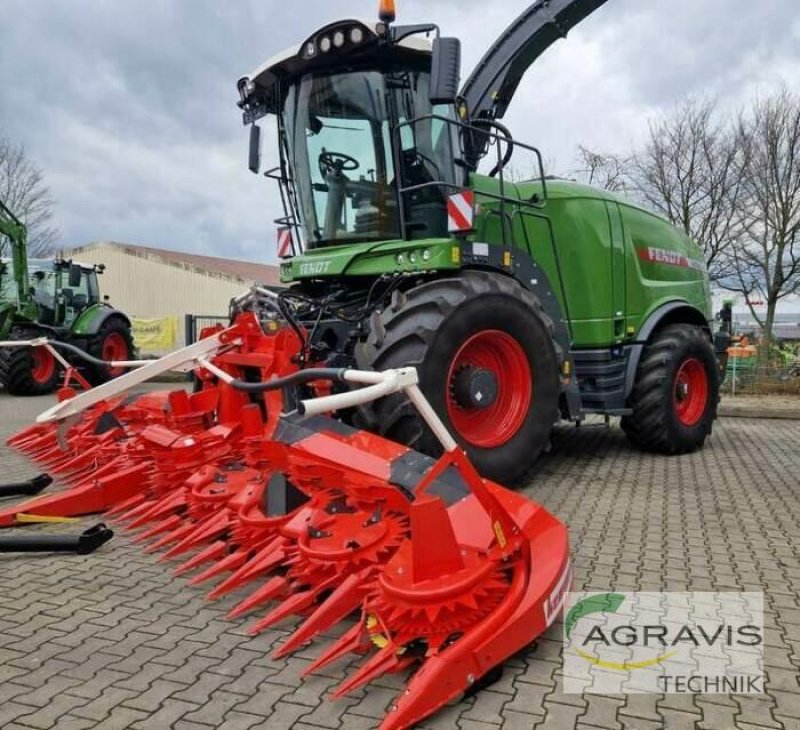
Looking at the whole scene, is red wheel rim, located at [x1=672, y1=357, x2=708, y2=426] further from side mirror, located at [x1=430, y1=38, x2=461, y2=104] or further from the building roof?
the building roof

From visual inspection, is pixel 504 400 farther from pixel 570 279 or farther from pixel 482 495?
pixel 482 495

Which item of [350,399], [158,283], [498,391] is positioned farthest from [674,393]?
[158,283]

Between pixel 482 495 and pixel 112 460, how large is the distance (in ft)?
10.0

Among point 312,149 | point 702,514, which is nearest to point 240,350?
point 312,149

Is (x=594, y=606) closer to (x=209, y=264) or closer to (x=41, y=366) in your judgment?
(x=41, y=366)

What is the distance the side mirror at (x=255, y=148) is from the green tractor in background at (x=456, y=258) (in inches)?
0.8

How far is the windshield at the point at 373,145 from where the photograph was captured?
4840mm

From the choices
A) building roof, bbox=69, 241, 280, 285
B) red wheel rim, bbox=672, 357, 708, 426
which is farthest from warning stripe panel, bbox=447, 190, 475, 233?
building roof, bbox=69, 241, 280, 285

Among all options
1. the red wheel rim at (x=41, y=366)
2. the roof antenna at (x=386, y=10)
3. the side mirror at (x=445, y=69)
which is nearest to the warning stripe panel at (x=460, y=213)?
the side mirror at (x=445, y=69)

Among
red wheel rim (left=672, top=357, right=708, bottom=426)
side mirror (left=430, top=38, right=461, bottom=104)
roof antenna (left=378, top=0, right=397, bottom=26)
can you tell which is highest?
roof antenna (left=378, top=0, right=397, bottom=26)

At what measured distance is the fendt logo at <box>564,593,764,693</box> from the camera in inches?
91.8

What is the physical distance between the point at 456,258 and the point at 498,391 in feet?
3.10

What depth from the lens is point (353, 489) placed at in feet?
9.20

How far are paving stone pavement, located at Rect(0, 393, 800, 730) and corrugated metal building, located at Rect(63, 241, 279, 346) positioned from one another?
23363 millimetres
